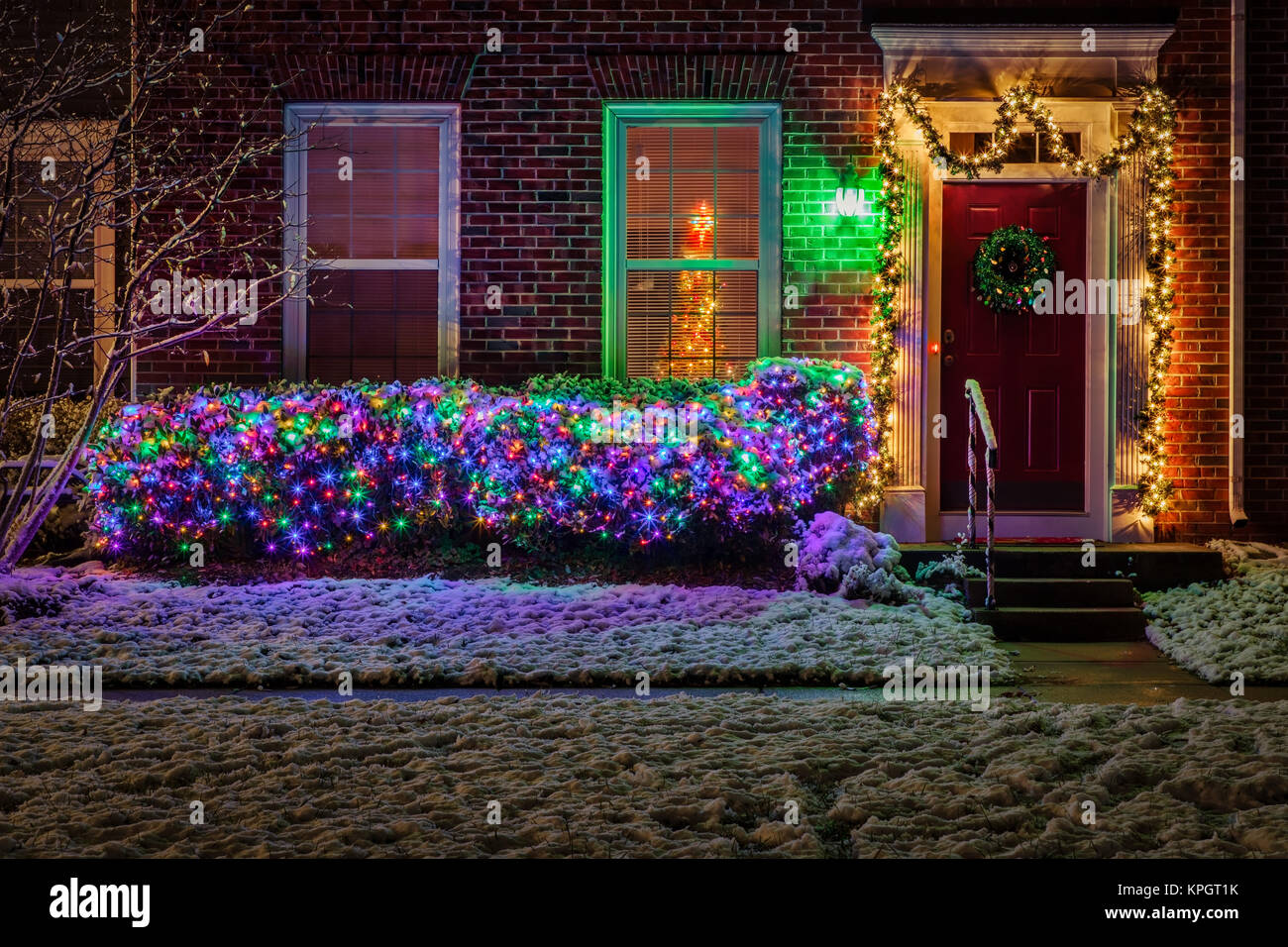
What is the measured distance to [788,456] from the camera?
7699 mm

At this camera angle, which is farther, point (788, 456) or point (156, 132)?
point (156, 132)

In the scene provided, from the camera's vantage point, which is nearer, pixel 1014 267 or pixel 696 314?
pixel 1014 267

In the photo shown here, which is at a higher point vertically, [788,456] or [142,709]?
[788,456]

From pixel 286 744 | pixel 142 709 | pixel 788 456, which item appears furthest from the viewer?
pixel 788 456

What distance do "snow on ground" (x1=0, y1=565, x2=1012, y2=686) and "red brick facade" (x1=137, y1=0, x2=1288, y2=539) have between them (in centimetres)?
246

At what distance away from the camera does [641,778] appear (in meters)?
3.70

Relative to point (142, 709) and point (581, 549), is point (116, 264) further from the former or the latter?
point (142, 709)

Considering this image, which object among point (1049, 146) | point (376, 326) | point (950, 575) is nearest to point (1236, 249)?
point (1049, 146)

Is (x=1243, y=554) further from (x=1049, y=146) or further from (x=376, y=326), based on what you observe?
(x=376, y=326)

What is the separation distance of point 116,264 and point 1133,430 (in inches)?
319

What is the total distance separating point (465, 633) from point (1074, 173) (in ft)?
19.0

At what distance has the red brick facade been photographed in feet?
28.0

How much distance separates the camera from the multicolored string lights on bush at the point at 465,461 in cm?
759

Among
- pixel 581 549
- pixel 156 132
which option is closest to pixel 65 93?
pixel 156 132
